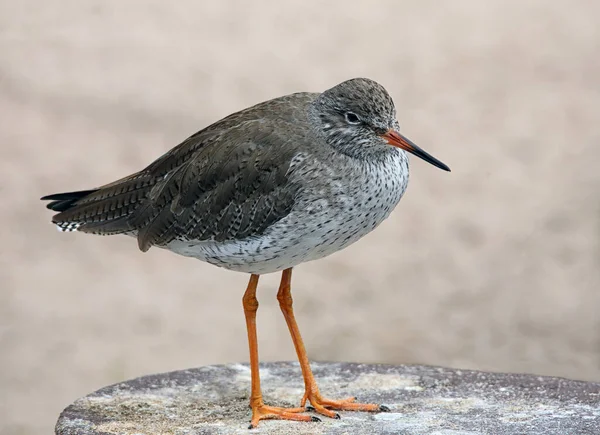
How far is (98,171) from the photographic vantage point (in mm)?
16266

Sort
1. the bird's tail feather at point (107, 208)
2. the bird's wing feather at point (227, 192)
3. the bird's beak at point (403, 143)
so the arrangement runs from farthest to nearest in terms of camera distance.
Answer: the bird's tail feather at point (107, 208), the bird's wing feather at point (227, 192), the bird's beak at point (403, 143)

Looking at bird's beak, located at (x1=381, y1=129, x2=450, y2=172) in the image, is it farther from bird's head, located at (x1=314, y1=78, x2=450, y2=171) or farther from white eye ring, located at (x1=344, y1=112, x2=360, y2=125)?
white eye ring, located at (x1=344, y1=112, x2=360, y2=125)

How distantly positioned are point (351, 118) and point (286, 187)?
641 mm

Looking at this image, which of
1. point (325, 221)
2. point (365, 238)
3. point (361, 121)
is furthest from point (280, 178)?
point (365, 238)

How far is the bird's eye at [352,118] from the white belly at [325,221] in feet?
1.08

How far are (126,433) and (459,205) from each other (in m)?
10.1

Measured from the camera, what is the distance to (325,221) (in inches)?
286

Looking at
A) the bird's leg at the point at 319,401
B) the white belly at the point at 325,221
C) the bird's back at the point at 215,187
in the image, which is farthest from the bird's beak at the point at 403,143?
the bird's leg at the point at 319,401

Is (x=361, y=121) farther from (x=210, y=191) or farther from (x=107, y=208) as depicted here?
(x=107, y=208)

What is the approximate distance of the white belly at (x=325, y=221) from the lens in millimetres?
7281

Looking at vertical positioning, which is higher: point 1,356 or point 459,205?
point 459,205

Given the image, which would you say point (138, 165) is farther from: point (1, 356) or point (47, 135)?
point (1, 356)

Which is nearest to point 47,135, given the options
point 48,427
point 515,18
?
point 48,427

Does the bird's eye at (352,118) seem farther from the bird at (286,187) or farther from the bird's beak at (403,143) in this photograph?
the bird's beak at (403,143)
